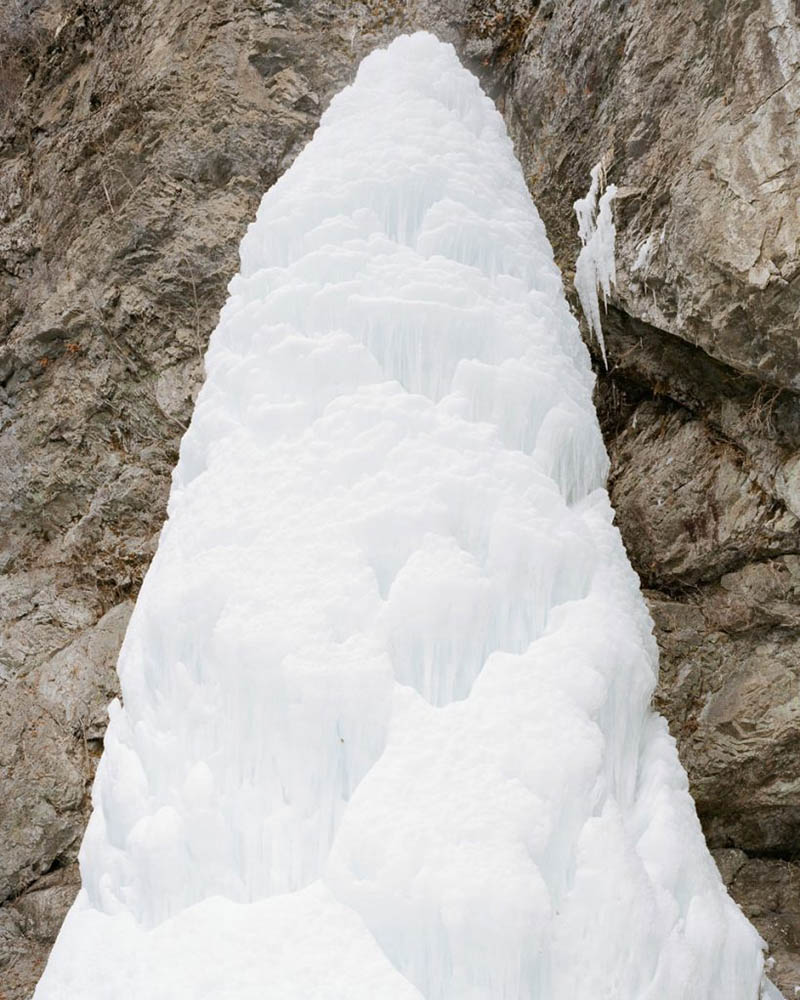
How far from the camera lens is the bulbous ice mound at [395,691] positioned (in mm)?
1822

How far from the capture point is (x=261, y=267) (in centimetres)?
316

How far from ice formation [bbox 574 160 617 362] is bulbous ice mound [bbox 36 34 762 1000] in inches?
27.0

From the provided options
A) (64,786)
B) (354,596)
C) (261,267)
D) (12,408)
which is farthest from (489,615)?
(12,408)

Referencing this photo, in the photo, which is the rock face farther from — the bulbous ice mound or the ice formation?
the bulbous ice mound

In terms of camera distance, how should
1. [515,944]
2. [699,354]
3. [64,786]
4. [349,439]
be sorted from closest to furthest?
[515,944], [349,439], [699,354], [64,786]

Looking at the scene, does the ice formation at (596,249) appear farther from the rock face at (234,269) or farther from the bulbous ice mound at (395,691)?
the bulbous ice mound at (395,691)

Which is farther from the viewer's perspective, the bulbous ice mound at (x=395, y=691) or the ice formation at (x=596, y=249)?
the ice formation at (x=596, y=249)

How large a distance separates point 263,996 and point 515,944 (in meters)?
0.57

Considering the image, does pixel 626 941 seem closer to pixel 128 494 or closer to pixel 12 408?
pixel 128 494


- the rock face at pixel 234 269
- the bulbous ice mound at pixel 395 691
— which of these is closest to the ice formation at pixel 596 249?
the rock face at pixel 234 269

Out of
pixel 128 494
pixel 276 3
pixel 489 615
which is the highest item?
pixel 276 3

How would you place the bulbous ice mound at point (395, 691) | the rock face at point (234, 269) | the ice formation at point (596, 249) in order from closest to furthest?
the bulbous ice mound at point (395, 691)
the rock face at point (234, 269)
the ice formation at point (596, 249)

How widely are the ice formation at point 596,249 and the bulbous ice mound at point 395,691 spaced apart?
685mm

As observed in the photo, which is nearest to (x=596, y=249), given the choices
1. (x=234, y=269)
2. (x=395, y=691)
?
(x=234, y=269)
